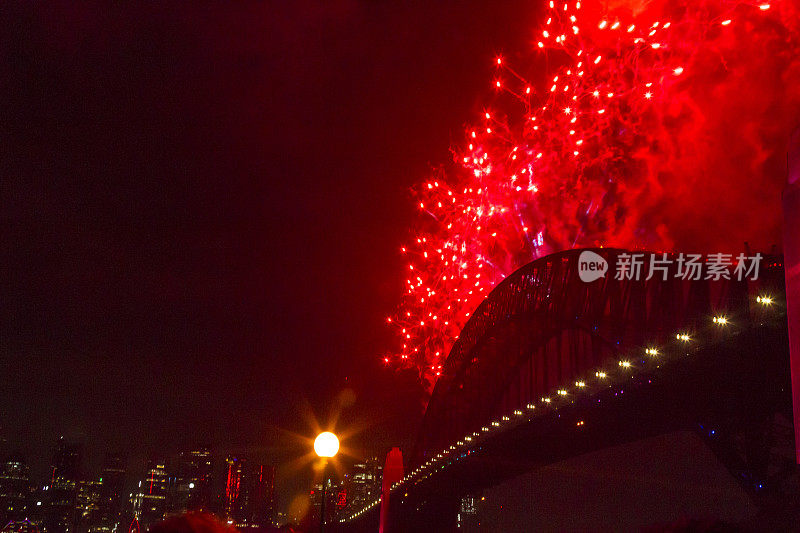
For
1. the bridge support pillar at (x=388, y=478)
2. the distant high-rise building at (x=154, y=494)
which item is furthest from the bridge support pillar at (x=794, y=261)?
the distant high-rise building at (x=154, y=494)

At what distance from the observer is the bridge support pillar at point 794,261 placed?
629 centimetres

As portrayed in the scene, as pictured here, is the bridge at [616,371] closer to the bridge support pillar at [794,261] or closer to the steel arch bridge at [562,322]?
the steel arch bridge at [562,322]

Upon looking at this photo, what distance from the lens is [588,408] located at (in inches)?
1171

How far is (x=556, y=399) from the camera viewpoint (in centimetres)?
3238

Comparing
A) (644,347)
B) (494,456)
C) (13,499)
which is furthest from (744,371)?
(13,499)

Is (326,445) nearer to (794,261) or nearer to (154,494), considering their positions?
(794,261)

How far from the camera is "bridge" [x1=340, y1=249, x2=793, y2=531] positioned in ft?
63.3

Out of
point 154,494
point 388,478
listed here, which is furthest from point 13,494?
point 388,478

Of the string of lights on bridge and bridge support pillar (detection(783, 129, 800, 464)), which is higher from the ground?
the string of lights on bridge

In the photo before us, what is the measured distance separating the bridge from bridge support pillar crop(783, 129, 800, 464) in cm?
1110

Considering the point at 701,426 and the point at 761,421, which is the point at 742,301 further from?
the point at 701,426

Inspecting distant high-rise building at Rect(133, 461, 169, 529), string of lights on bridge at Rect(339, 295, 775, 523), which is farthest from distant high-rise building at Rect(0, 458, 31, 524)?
string of lights on bridge at Rect(339, 295, 775, 523)

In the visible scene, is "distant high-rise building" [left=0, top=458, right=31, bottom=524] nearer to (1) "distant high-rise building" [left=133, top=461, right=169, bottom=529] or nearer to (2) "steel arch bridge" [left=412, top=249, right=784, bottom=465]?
(1) "distant high-rise building" [left=133, top=461, right=169, bottom=529]

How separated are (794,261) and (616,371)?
68.3 feet
